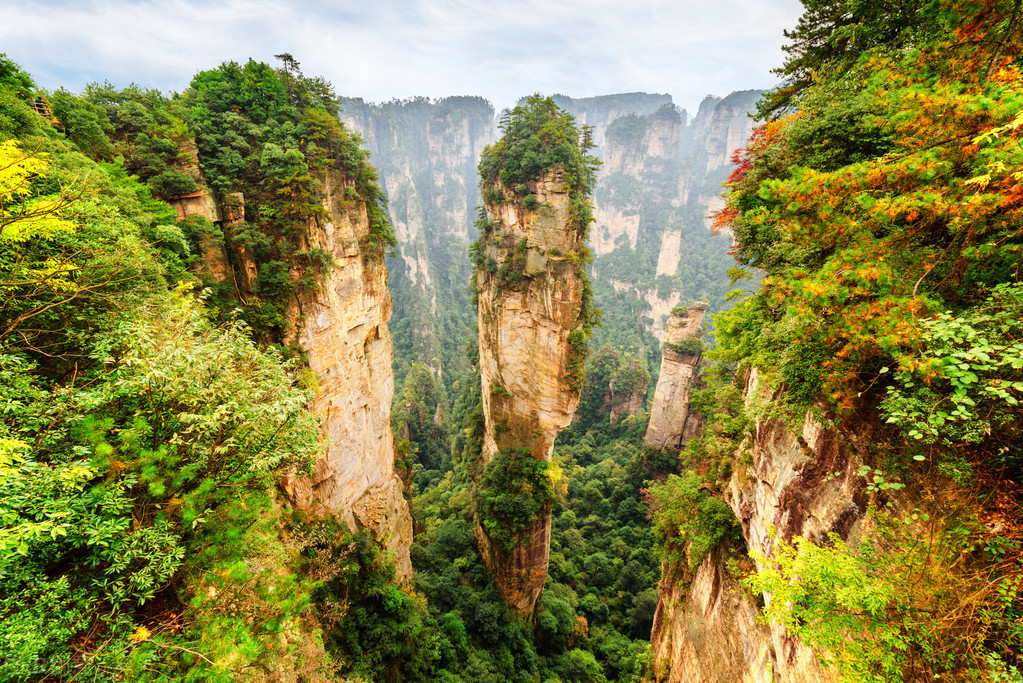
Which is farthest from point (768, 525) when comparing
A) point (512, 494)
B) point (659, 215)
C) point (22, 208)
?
point (659, 215)

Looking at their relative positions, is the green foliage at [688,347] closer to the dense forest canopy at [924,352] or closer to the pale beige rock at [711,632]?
the pale beige rock at [711,632]

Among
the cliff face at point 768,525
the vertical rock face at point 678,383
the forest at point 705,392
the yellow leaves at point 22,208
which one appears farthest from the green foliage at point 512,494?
the yellow leaves at point 22,208

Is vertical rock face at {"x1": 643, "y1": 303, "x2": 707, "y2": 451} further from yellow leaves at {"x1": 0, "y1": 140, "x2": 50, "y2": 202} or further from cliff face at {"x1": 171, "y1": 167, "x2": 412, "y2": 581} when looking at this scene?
yellow leaves at {"x1": 0, "y1": 140, "x2": 50, "y2": 202}

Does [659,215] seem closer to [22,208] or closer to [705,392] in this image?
[705,392]

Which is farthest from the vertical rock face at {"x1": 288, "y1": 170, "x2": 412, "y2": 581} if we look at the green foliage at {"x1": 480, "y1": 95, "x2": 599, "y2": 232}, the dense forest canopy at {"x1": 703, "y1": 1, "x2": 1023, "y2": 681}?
the dense forest canopy at {"x1": 703, "y1": 1, "x2": 1023, "y2": 681}

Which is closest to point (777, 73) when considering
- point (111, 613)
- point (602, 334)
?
point (111, 613)

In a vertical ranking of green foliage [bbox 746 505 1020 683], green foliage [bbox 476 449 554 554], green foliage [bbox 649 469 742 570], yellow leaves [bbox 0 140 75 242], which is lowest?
green foliage [bbox 476 449 554 554]
